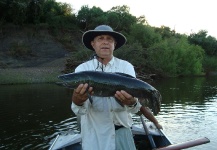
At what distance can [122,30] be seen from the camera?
6281 centimetres

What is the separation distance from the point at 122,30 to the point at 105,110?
5945 cm

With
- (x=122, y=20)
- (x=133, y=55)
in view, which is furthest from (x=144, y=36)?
(x=133, y=55)

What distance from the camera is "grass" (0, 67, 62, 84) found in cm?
3431

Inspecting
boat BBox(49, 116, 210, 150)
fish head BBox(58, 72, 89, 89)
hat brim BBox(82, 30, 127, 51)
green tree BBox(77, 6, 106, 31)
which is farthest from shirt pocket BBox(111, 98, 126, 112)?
→ green tree BBox(77, 6, 106, 31)

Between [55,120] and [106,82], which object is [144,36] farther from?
[106,82]

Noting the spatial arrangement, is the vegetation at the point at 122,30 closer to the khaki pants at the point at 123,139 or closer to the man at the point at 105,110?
the man at the point at 105,110

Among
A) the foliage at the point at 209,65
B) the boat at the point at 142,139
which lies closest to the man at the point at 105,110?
the boat at the point at 142,139

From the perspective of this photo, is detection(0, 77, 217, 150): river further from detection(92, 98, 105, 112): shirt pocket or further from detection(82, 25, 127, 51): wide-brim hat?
detection(92, 98, 105, 112): shirt pocket

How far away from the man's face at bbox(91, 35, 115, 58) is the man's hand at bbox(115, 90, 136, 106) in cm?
62

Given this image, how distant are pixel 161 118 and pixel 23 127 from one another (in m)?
7.22

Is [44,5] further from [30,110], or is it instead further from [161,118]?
[161,118]

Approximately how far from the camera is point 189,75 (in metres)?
56.2

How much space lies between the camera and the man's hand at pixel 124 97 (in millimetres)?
4039

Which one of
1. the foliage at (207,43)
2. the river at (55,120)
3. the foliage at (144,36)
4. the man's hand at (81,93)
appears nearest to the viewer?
the man's hand at (81,93)
